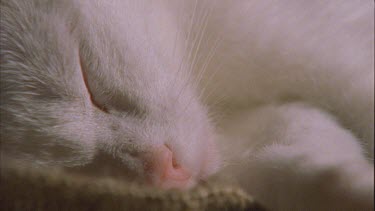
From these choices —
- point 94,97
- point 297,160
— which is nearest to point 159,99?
point 94,97

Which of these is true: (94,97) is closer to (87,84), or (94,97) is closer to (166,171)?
(87,84)

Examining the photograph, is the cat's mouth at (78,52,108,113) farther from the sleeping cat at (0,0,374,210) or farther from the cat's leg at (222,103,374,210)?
the cat's leg at (222,103,374,210)

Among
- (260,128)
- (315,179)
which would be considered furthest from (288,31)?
(315,179)

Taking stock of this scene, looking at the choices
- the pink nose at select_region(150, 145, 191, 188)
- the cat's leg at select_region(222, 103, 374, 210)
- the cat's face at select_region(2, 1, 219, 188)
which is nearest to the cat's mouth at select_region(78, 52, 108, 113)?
the cat's face at select_region(2, 1, 219, 188)

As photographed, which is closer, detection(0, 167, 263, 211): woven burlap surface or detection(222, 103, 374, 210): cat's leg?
detection(222, 103, 374, 210): cat's leg

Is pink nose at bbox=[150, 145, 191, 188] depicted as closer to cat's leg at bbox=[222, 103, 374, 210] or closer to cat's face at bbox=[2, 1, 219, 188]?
cat's face at bbox=[2, 1, 219, 188]

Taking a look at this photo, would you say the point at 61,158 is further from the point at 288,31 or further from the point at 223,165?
the point at 288,31

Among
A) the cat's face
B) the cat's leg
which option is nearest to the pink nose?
the cat's face

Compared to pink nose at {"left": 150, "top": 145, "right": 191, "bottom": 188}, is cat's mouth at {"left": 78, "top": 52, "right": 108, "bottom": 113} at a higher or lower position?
higher
